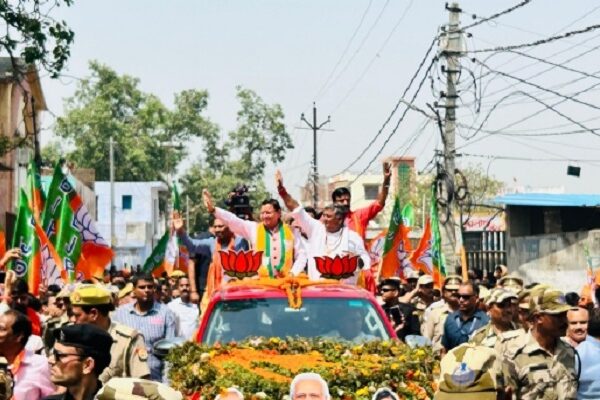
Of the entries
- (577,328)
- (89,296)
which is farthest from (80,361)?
(577,328)

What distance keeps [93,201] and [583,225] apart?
39.8 m

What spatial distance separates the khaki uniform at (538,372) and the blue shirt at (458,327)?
334 cm

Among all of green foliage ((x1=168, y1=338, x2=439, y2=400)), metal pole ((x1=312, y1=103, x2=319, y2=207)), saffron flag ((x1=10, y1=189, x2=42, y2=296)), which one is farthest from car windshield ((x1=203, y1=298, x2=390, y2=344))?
metal pole ((x1=312, y1=103, x2=319, y2=207))

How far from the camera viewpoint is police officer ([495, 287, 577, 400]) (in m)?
8.44

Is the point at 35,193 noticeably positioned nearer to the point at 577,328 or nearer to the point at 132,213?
the point at 577,328

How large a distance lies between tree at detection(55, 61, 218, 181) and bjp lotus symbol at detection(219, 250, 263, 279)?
7855 centimetres

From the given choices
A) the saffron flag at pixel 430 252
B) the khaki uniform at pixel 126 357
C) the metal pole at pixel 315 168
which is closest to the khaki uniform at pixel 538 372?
the khaki uniform at pixel 126 357

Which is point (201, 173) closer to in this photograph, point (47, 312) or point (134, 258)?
point (134, 258)

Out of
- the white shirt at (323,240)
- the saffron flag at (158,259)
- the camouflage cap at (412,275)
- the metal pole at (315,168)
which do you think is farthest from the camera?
the metal pole at (315,168)

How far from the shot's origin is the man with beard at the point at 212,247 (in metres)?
13.0

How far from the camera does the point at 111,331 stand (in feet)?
29.1

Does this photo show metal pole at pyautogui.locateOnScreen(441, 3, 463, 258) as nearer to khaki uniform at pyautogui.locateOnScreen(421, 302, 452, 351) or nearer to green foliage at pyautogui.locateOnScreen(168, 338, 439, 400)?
khaki uniform at pyautogui.locateOnScreen(421, 302, 452, 351)

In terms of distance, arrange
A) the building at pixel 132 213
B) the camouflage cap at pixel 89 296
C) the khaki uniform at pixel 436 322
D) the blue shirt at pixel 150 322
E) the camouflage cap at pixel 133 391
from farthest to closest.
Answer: the building at pixel 132 213, the khaki uniform at pixel 436 322, the blue shirt at pixel 150 322, the camouflage cap at pixel 89 296, the camouflage cap at pixel 133 391

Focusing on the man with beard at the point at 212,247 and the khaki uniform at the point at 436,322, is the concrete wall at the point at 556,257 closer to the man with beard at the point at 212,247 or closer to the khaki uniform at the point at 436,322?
the man with beard at the point at 212,247
